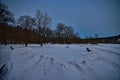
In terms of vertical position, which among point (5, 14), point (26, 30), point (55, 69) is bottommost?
point (55, 69)

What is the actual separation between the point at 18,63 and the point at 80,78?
1.65 metres

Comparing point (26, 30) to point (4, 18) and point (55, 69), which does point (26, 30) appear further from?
point (55, 69)

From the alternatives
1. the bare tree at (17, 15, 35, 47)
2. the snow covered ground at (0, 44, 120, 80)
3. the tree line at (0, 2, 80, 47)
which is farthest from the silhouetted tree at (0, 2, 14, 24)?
the snow covered ground at (0, 44, 120, 80)

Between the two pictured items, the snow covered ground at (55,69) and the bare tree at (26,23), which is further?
the bare tree at (26,23)

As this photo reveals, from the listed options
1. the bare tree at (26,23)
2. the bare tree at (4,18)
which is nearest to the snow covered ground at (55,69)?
the bare tree at (4,18)

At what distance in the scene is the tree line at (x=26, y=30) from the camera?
9.88 feet

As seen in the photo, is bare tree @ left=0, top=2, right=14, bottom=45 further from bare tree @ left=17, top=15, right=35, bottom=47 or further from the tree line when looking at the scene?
bare tree @ left=17, top=15, right=35, bottom=47

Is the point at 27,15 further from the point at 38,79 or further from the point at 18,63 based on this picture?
the point at 38,79

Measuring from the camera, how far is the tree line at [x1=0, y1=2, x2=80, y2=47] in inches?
119

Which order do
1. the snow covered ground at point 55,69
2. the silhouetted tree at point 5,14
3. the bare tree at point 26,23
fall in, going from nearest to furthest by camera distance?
the snow covered ground at point 55,69, the silhouetted tree at point 5,14, the bare tree at point 26,23

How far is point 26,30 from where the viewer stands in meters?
4.14

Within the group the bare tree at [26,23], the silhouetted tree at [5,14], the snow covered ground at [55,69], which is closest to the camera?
the snow covered ground at [55,69]

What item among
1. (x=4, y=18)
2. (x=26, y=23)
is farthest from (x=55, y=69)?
(x=26, y=23)

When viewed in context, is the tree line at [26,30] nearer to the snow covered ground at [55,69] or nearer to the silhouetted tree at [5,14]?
the silhouetted tree at [5,14]
